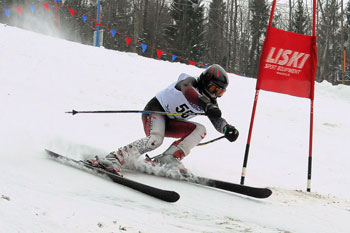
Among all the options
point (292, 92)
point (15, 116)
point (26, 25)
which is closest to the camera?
point (292, 92)

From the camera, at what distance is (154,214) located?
2535mm

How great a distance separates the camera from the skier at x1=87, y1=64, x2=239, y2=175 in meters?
3.86

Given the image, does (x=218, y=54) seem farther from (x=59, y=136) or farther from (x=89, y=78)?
(x=59, y=136)

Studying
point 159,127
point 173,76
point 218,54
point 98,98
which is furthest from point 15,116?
point 218,54

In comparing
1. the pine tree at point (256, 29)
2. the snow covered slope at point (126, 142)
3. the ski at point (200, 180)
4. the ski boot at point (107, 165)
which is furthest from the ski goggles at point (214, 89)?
the pine tree at point (256, 29)

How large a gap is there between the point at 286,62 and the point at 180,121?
1.72 metres

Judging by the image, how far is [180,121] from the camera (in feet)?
14.8

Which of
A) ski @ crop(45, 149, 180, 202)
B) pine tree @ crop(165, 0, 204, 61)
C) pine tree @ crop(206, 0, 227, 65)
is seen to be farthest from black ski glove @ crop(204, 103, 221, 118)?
pine tree @ crop(206, 0, 227, 65)

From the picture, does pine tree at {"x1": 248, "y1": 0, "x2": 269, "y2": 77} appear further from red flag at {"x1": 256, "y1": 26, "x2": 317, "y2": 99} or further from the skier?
the skier

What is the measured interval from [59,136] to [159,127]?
1.97 m

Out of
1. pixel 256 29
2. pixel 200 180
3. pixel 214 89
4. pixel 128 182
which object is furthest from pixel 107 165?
pixel 256 29

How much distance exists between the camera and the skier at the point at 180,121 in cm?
386

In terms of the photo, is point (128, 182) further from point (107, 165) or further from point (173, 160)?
point (173, 160)

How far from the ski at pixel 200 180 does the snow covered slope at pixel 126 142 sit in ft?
0.29
